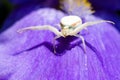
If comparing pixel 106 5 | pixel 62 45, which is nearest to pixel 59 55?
pixel 62 45

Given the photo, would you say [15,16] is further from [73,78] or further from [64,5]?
[73,78]

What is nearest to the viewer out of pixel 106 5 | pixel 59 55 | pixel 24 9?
pixel 59 55

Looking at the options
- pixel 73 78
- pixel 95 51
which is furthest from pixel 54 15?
pixel 73 78

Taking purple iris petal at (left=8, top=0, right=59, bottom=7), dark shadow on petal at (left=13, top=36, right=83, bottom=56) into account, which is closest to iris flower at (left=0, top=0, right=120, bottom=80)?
dark shadow on petal at (left=13, top=36, right=83, bottom=56)

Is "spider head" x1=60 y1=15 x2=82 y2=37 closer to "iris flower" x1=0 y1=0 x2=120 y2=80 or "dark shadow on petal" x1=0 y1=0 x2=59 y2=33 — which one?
"iris flower" x1=0 y1=0 x2=120 y2=80

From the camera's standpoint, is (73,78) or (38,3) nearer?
(73,78)

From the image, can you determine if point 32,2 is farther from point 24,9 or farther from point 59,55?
point 59,55
